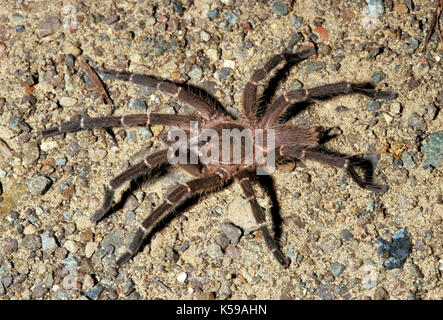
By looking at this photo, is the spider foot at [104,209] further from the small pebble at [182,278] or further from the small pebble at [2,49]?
the small pebble at [2,49]

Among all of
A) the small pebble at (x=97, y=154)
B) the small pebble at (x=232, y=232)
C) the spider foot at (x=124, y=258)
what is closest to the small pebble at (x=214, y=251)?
the small pebble at (x=232, y=232)

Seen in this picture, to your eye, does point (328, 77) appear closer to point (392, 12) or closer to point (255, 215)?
point (392, 12)

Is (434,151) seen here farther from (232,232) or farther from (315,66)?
(232,232)

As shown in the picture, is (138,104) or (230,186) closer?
(230,186)

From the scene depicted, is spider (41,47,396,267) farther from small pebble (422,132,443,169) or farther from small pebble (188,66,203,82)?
small pebble (422,132,443,169)

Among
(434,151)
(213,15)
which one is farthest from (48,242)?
(434,151)

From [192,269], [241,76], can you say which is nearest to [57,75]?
[241,76]
